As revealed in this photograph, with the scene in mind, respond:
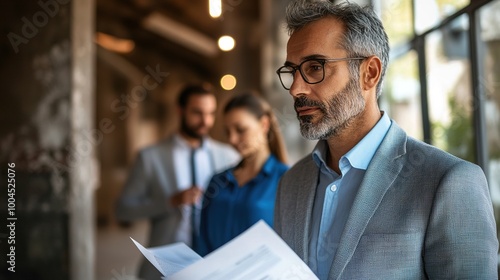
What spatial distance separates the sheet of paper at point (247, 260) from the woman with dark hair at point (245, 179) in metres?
1.43

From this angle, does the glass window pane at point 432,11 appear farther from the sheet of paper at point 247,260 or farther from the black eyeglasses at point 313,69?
the sheet of paper at point 247,260

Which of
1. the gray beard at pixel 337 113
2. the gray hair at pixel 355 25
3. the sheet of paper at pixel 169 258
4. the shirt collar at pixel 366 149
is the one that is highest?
the gray hair at pixel 355 25

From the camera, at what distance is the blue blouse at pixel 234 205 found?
104 inches

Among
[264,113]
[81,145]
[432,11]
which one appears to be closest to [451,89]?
[432,11]

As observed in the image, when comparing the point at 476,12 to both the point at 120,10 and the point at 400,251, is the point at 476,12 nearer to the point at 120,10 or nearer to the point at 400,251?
the point at 400,251

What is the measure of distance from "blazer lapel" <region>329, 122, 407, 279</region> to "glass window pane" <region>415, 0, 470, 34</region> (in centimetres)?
133

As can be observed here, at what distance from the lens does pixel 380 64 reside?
1558 mm

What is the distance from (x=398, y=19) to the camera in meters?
3.80

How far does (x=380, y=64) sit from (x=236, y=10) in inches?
268

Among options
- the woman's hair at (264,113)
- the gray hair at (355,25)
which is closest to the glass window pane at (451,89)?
the woman's hair at (264,113)

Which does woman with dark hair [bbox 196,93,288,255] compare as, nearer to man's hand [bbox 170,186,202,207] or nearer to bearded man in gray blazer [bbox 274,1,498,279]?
man's hand [bbox 170,186,202,207]

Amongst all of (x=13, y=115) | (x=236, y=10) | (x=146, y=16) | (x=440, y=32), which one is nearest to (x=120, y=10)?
(x=146, y=16)

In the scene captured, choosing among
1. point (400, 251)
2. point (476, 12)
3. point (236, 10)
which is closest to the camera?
point (400, 251)

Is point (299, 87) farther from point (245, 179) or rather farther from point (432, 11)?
point (432, 11)
